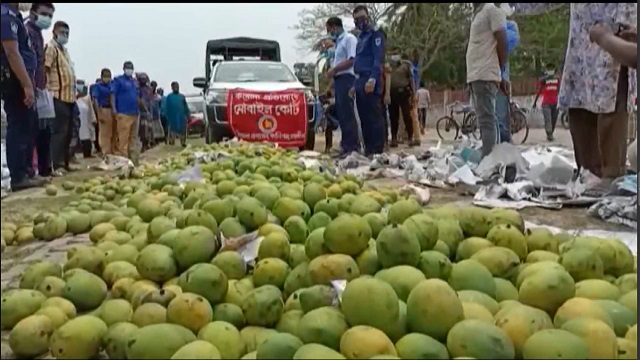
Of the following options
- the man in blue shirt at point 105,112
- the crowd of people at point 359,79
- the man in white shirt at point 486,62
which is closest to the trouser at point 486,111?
the man in white shirt at point 486,62

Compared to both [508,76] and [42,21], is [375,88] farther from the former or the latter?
[42,21]

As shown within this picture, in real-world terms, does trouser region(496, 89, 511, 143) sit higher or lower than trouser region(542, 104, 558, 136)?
higher

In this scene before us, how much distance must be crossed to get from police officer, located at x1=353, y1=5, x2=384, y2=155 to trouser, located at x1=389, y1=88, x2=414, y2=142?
247 centimetres

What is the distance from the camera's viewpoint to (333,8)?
917 inches

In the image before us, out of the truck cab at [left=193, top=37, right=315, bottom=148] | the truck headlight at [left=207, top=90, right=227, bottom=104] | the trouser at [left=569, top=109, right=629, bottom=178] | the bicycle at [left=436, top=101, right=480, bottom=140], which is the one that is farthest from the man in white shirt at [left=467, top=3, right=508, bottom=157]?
the bicycle at [left=436, top=101, right=480, bottom=140]

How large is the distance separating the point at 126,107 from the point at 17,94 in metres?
2.75

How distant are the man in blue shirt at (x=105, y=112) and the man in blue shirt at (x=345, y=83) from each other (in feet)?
9.70

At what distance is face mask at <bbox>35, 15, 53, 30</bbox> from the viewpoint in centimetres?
622

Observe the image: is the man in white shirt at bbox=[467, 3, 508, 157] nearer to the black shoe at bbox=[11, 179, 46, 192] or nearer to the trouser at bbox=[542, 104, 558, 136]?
the black shoe at bbox=[11, 179, 46, 192]

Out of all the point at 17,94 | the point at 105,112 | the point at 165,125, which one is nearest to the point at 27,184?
the point at 17,94

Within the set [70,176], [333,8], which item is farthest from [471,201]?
[333,8]

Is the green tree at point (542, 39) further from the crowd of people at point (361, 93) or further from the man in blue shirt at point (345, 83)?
the man in blue shirt at point (345, 83)

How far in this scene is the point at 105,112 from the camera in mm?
8250

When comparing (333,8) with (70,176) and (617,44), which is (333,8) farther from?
(617,44)
